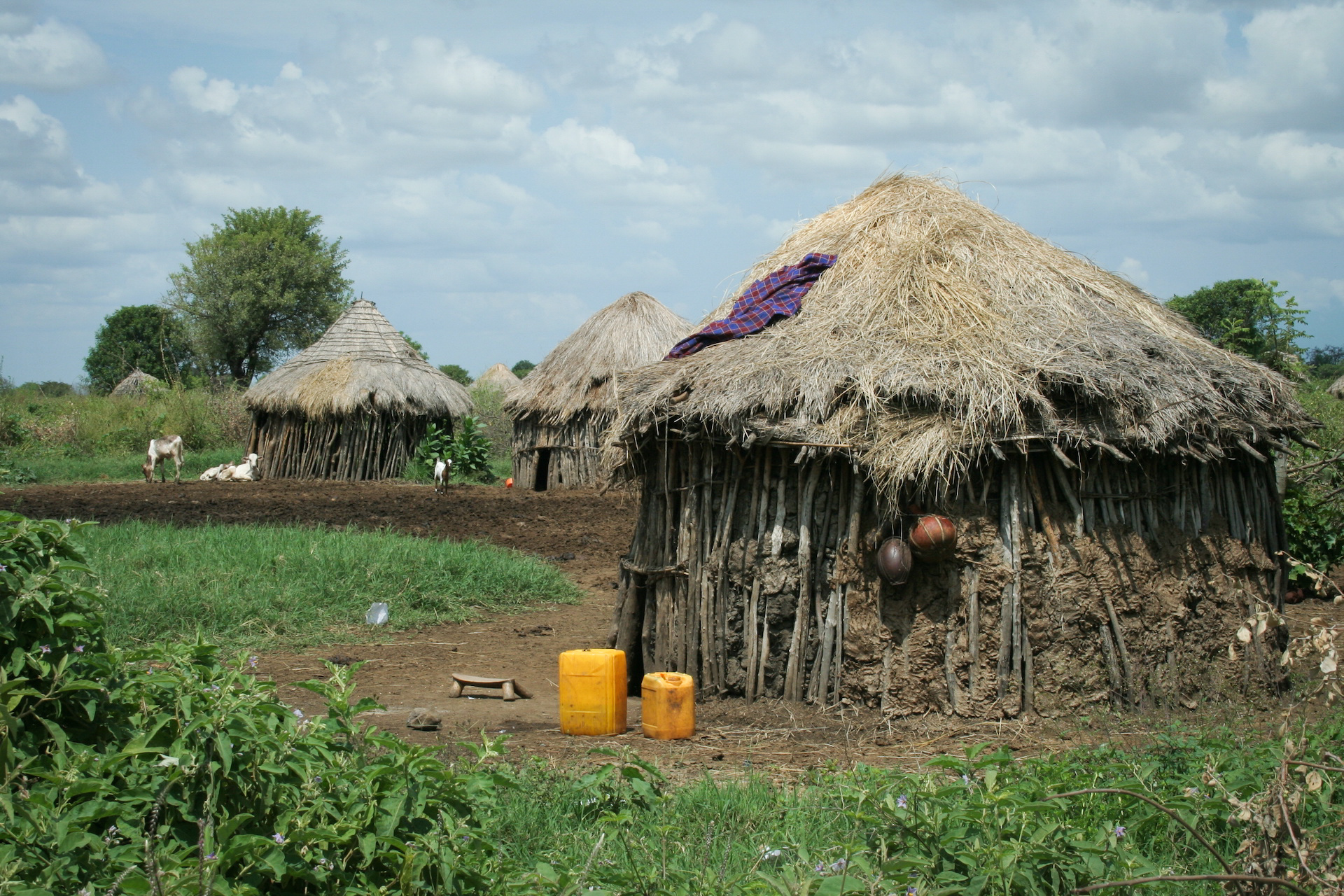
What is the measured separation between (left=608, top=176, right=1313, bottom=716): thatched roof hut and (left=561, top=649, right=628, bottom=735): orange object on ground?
849 mm

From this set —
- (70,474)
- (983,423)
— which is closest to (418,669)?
(983,423)

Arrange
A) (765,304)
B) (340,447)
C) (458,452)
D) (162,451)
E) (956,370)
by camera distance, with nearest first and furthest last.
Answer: (956,370) < (765,304) < (162,451) < (340,447) < (458,452)

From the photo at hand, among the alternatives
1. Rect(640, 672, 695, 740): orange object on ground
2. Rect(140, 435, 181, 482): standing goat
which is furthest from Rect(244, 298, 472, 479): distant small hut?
Rect(640, 672, 695, 740): orange object on ground

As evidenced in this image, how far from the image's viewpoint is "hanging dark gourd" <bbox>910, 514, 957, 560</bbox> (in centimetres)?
549

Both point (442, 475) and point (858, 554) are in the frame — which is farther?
point (442, 475)

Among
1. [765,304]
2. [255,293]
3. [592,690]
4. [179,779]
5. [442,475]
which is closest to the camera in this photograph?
[179,779]

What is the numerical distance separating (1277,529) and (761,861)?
5.31 meters

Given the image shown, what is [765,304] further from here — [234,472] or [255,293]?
[255,293]

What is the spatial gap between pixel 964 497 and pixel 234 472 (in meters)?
17.8

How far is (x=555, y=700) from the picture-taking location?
21.8 ft

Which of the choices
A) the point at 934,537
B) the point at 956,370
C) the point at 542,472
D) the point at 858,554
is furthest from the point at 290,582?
the point at 542,472

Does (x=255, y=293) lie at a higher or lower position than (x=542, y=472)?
higher

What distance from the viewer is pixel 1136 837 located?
11.9ft

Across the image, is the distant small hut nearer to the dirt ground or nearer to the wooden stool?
the dirt ground
